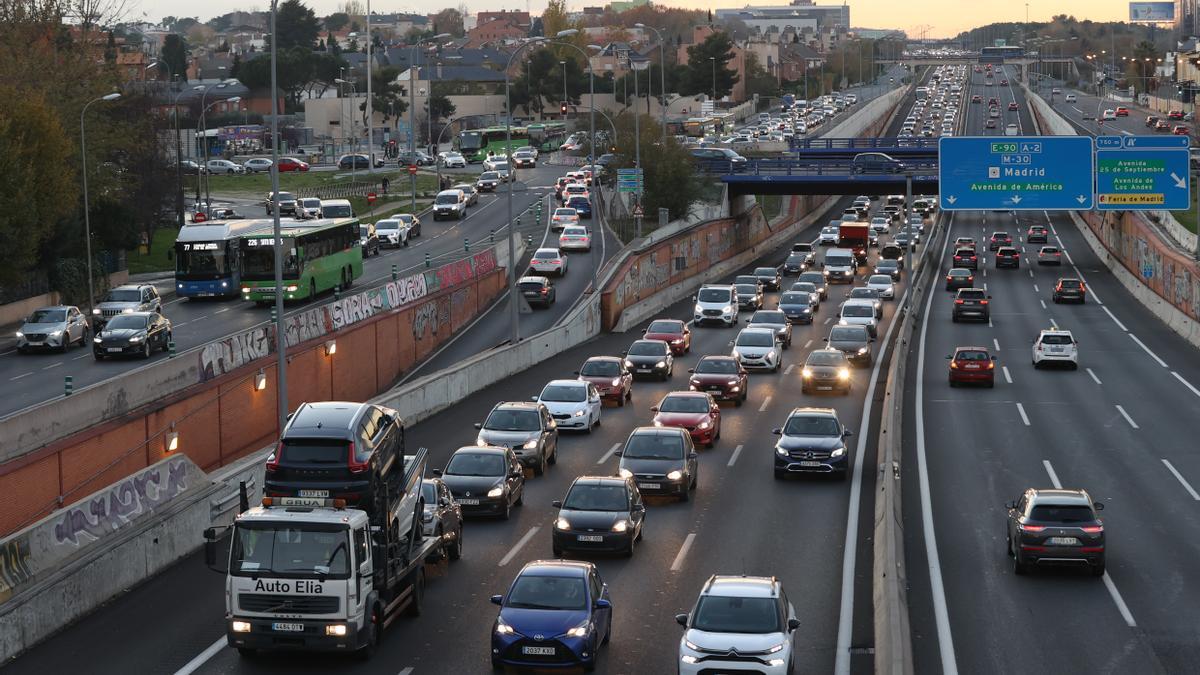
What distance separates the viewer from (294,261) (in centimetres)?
5875

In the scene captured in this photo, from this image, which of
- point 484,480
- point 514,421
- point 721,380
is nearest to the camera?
point 484,480

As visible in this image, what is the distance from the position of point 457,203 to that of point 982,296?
39576mm

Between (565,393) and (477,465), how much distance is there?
10208 mm

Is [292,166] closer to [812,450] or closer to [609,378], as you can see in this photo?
[609,378]

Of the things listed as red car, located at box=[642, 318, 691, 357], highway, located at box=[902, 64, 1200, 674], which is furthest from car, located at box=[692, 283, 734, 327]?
Answer: highway, located at box=[902, 64, 1200, 674]

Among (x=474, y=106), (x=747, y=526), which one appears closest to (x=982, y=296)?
(x=747, y=526)

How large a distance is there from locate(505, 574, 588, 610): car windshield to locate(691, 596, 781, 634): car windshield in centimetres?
167

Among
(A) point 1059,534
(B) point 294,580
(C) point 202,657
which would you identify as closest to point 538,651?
(B) point 294,580

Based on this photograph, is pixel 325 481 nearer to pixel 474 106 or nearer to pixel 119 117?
pixel 119 117

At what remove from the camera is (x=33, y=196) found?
61.3 m

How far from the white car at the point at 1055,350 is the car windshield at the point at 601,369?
646 inches

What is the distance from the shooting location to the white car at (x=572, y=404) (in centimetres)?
3850

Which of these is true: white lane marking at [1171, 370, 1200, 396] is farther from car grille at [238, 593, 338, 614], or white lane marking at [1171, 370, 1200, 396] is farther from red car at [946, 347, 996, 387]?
car grille at [238, 593, 338, 614]

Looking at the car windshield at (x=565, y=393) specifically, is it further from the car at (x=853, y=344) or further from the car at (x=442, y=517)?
the car at (x=853, y=344)
